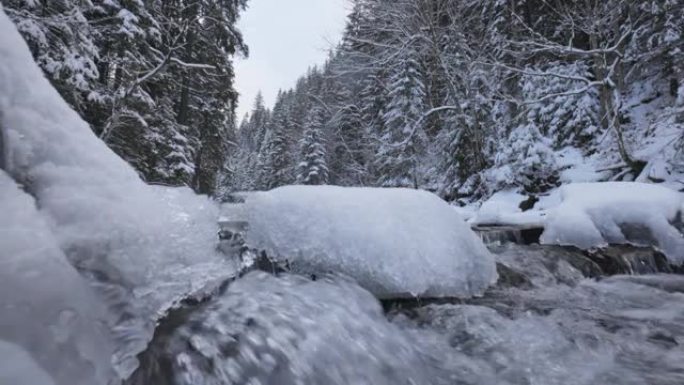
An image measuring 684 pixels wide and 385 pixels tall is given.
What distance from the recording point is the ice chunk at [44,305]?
102 cm

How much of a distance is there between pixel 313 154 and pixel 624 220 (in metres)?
21.3

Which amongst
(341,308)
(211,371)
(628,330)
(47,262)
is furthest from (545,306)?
(47,262)

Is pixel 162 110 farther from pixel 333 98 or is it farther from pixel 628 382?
pixel 333 98

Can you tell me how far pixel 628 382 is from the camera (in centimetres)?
209

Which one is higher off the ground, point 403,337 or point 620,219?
point 620,219

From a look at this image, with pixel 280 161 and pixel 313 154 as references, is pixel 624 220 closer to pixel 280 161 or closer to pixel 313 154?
pixel 313 154

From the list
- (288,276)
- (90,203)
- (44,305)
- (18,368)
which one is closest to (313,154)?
(288,276)

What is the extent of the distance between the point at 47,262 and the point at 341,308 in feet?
4.81

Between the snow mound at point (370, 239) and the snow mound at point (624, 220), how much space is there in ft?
9.66

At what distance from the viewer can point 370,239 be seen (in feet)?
9.11

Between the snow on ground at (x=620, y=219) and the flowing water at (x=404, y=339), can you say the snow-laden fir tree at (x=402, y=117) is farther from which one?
the flowing water at (x=404, y=339)

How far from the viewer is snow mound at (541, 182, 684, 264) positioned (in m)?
5.11

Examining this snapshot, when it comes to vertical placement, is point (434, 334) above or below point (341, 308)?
below

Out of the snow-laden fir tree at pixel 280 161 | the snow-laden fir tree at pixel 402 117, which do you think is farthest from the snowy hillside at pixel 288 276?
the snow-laden fir tree at pixel 280 161
